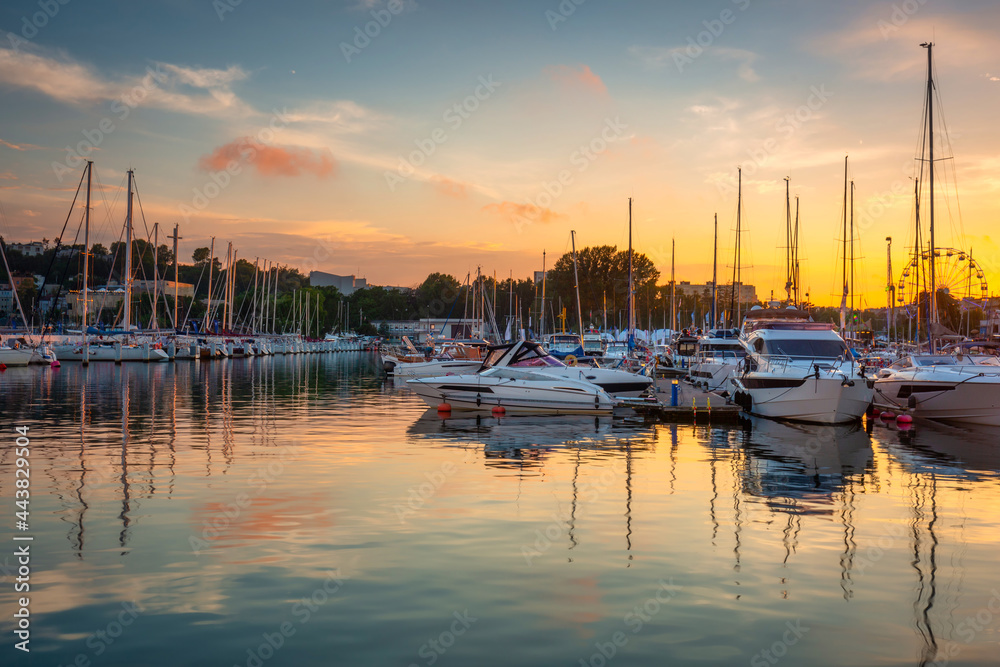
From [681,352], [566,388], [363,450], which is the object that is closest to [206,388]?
[566,388]

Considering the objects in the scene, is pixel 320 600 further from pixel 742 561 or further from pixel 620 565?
pixel 742 561

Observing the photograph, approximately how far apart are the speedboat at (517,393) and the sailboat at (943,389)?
10592mm

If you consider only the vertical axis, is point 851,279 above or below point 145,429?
above

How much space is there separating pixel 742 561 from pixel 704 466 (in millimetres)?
8576

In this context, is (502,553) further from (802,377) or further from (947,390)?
(947,390)

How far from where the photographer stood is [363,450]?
69.3ft

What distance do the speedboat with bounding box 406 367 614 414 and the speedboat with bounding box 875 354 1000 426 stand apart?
34.7ft

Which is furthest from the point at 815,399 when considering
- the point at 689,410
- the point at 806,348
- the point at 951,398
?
the point at 951,398

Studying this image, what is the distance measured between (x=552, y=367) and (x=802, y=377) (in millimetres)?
9845

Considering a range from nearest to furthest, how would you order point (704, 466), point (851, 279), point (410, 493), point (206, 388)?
point (410, 493) → point (704, 466) → point (206, 388) → point (851, 279)

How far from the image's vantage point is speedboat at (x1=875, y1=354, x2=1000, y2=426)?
2741 cm

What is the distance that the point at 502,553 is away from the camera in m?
11.1

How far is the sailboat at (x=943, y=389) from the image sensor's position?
27.4 meters

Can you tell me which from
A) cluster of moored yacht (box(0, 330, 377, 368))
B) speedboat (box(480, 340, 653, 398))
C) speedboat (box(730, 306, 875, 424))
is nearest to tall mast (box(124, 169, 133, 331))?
cluster of moored yacht (box(0, 330, 377, 368))
